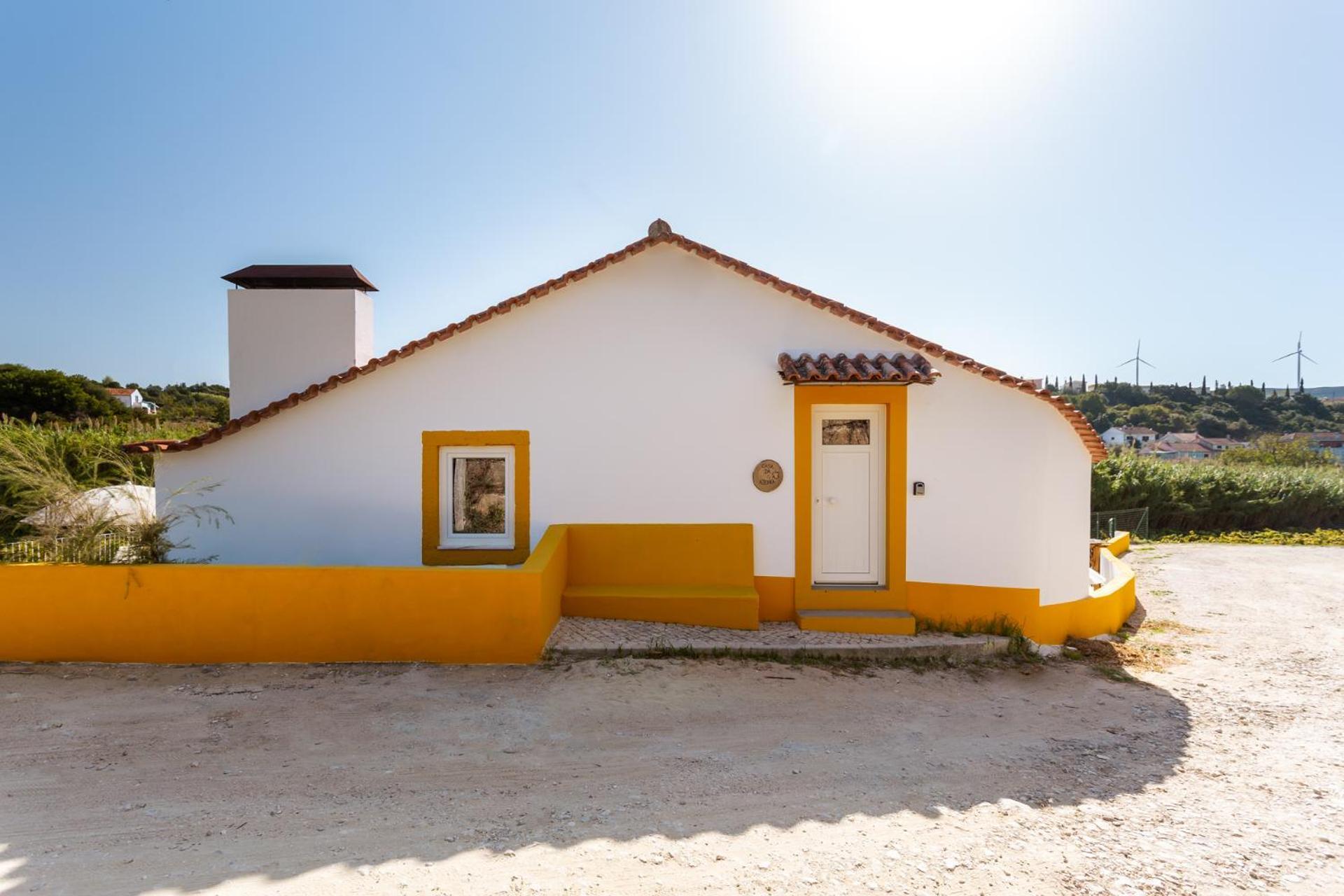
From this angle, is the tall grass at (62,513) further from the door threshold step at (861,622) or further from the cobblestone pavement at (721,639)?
the door threshold step at (861,622)

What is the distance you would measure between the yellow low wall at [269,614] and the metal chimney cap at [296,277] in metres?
5.06

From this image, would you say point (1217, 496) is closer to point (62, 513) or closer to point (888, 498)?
point (888, 498)

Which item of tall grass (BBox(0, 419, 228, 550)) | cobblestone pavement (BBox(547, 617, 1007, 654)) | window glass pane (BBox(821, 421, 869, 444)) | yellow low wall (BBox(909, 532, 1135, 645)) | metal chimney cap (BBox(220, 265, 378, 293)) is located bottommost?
cobblestone pavement (BBox(547, 617, 1007, 654))

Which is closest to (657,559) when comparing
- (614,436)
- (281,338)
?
A: (614,436)

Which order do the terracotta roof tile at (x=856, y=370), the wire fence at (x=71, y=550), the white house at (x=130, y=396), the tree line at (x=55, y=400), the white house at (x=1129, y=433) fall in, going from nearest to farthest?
the wire fence at (x=71, y=550) → the terracotta roof tile at (x=856, y=370) → the tree line at (x=55, y=400) → the white house at (x=130, y=396) → the white house at (x=1129, y=433)

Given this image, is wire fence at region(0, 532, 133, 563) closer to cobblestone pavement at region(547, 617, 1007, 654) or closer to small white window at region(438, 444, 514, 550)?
small white window at region(438, 444, 514, 550)

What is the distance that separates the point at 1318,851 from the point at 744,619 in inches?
191

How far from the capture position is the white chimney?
958cm

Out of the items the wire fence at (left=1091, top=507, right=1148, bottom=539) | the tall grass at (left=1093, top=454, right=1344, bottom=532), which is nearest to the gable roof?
the wire fence at (left=1091, top=507, right=1148, bottom=539)

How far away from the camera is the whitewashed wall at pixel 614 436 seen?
26.8ft

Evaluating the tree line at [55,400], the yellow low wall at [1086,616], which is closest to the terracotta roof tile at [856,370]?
the yellow low wall at [1086,616]

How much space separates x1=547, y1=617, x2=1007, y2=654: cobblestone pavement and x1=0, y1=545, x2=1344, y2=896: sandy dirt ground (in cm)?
31

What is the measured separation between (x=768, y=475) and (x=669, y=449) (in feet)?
4.05

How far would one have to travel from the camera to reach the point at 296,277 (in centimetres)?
1008
